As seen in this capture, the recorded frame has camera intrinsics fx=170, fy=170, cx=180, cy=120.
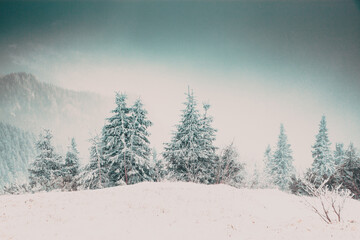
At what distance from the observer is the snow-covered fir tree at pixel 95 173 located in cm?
1981

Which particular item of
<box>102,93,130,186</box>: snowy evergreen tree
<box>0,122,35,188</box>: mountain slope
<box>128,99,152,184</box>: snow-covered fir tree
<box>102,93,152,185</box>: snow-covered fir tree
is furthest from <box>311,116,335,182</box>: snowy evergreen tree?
<box>0,122,35,188</box>: mountain slope

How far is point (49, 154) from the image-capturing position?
990 inches

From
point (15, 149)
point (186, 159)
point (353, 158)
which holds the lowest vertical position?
point (15, 149)

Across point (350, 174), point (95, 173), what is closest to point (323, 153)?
point (350, 174)

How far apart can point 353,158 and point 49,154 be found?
38.0 m

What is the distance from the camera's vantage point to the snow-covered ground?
20.3ft

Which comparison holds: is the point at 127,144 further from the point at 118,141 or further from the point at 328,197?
the point at 328,197

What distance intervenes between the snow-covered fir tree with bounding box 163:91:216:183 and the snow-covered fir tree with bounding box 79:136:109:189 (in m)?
7.91

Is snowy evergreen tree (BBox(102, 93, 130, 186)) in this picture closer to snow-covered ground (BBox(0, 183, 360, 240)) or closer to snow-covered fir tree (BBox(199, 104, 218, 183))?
snow-covered ground (BBox(0, 183, 360, 240))

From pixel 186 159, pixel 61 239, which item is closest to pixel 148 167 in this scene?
pixel 186 159

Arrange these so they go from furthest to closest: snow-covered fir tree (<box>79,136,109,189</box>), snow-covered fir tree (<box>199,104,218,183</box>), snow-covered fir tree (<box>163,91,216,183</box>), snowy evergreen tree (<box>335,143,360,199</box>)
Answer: snow-covered fir tree (<box>199,104,218,183</box>), snow-covered fir tree (<box>79,136,109,189</box>), snow-covered fir tree (<box>163,91,216,183</box>), snowy evergreen tree (<box>335,143,360,199</box>)

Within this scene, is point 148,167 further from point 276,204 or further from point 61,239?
point 61,239

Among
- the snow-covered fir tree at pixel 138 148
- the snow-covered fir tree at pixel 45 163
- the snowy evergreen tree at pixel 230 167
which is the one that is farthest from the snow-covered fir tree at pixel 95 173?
the snowy evergreen tree at pixel 230 167

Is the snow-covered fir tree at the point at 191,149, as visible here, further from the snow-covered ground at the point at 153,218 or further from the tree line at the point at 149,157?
the snow-covered ground at the point at 153,218
